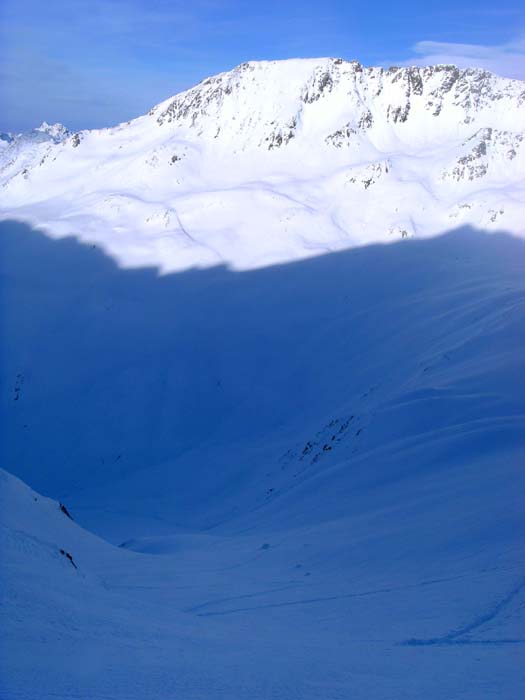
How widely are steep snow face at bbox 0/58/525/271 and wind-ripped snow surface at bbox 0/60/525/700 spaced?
41cm

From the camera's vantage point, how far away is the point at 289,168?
7800 cm

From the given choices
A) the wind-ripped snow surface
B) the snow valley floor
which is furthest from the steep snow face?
the snow valley floor

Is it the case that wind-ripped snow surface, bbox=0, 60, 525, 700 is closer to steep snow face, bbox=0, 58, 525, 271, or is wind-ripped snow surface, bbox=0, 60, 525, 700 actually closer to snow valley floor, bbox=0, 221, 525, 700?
snow valley floor, bbox=0, 221, 525, 700

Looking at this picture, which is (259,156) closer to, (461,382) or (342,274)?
(342,274)

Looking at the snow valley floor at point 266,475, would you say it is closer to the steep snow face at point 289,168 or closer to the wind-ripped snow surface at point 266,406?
the wind-ripped snow surface at point 266,406

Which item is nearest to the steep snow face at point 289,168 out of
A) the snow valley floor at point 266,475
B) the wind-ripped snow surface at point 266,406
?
the wind-ripped snow surface at point 266,406

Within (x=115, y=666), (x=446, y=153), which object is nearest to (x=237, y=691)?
(x=115, y=666)

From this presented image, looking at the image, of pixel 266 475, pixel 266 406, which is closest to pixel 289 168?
pixel 266 406

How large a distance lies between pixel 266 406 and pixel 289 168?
44.8 m

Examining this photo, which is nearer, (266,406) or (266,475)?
(266,475)

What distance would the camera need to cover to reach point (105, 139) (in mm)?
96625

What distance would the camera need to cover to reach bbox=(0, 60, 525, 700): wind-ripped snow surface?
6973 millimetres

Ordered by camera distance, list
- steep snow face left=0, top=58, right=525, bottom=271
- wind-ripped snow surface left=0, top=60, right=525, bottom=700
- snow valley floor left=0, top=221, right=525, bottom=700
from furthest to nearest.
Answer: steep snow face left=0, top=58, right=525, bottom=271 → wind-ripped snow surface left=0, top=60, right=525, bottom=700 → snow valley floor left=0, top=221, right=525, bottom=700

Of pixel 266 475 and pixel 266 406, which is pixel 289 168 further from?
pixel 266 475
